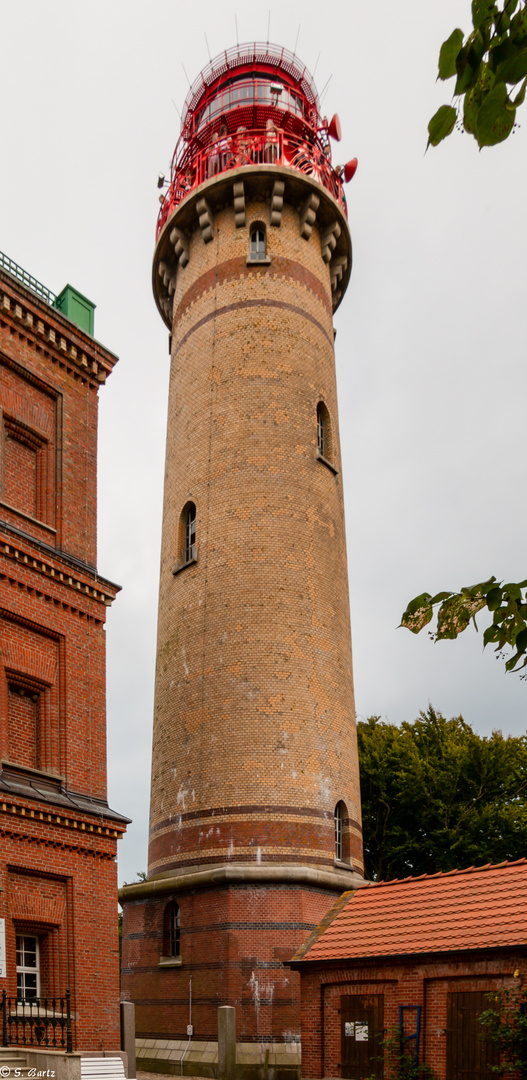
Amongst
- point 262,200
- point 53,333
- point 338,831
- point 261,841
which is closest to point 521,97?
point 53,333

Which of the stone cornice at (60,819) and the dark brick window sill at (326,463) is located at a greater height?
the dark brick window sill at (326,463)

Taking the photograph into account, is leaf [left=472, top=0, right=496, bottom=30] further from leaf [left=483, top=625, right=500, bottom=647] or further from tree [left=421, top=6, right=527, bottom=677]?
leaf [left=483, top=625, right=500, bottom=647]

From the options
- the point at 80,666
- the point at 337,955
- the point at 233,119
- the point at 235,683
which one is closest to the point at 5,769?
the point at 80,666

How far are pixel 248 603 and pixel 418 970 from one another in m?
10.6

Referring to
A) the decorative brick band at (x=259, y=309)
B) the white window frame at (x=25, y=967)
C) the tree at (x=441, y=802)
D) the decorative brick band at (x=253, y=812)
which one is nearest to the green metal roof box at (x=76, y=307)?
the decorative brick band at (x=259, y=309)

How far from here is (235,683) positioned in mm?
25234

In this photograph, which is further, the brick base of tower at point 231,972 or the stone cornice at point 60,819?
the brick base of tower at point 231,972

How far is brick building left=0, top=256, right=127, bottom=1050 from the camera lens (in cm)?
1722

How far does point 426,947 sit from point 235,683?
930 cm

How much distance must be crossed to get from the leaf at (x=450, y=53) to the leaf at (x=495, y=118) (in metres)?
0.20

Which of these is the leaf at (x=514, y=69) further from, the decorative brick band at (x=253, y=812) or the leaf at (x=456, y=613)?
the decorative brick band at (x=253, y=812)

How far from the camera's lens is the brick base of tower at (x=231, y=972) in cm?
2230

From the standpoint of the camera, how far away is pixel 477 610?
16.9 ft

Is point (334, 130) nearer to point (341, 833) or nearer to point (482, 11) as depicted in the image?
point (341, 833)
